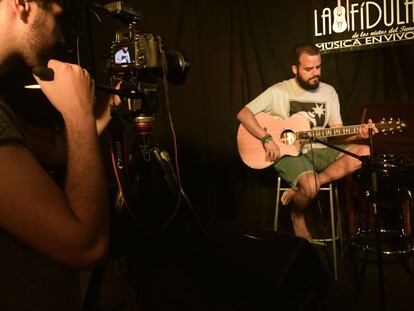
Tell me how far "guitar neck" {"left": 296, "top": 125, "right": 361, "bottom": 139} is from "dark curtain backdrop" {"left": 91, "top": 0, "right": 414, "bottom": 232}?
394 mm

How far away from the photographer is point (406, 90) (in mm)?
2734

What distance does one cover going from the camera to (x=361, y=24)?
2801 mm

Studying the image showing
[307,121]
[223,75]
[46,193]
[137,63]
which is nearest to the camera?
[46,193]

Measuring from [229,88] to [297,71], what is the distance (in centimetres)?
65

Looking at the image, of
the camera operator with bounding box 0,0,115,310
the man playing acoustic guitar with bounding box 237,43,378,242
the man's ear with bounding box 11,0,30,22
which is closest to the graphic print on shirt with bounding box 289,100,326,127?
the man playing acoustic guitar with bounding box 237,43,378,242

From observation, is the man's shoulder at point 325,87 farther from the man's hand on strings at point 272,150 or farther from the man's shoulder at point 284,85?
the man's hand on strings at point 272,150

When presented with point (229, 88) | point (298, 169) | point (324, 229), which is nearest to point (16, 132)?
point (298, 169)

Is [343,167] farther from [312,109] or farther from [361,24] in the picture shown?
[361,24]

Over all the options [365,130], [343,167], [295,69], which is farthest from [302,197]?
[295,69]

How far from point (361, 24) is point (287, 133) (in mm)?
1031

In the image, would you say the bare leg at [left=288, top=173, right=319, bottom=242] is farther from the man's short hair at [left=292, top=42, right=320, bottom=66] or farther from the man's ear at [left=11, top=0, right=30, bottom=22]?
the man's ear at [left=11, top=0, right=30, bottom=22]

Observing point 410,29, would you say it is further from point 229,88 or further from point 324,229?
point 324,229

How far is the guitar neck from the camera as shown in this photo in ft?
8.37

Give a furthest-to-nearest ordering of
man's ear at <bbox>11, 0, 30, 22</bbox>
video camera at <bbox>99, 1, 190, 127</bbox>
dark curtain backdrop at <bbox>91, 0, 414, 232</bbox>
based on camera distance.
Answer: dark curtain backdrop at <bbox>91, 0, 414, 232</bbox>
video camera at <bbox>99, 1, 190, 127</bbox>
man's ear at <bbox>11, 0, 30, 22</bbox>
